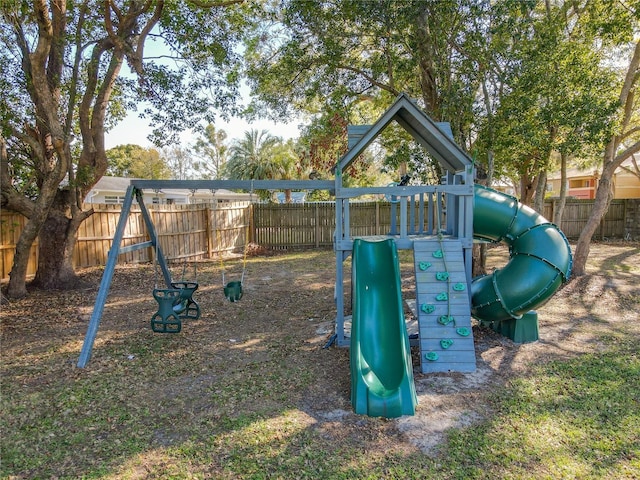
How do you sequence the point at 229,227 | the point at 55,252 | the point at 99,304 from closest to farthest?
the point at 99,304, the point at 55,252, the point at 229,227

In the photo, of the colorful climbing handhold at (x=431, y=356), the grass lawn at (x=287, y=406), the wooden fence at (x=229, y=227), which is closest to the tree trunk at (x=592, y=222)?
the grass lawn at (x=287, y=406)

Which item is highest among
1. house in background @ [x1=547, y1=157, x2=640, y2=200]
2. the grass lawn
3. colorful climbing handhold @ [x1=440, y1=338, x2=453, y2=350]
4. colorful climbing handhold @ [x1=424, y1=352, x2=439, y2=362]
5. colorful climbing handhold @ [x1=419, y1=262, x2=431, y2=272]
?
house in background @ [x1=547, y1=157, x2=640, y2=200]

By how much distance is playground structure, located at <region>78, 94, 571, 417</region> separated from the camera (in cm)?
457

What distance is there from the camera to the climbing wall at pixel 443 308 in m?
4.59

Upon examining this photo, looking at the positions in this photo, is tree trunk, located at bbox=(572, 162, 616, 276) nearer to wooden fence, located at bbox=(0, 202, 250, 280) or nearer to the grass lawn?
the grass lawn

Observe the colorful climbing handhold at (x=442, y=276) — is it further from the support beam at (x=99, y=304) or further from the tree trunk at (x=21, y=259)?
the tree trunk at (x=21, y=259)

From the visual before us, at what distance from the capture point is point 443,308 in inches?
191

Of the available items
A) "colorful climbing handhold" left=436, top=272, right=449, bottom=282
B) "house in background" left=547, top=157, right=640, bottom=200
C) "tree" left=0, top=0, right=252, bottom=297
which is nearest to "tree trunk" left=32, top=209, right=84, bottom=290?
"tree" left=0, top=0, right=252, bottom=297

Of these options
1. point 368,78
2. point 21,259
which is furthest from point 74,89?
→ point 368,78

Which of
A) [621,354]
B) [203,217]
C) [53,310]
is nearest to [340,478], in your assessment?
[621,354]

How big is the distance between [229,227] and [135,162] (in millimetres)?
26377

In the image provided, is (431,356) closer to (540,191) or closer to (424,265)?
(424,265)

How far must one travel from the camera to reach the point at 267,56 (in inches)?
426

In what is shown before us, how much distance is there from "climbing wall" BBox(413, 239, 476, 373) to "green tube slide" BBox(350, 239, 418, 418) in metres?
0.39
